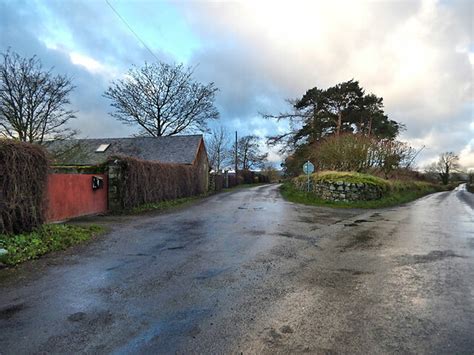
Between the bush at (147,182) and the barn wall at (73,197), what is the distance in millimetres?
834

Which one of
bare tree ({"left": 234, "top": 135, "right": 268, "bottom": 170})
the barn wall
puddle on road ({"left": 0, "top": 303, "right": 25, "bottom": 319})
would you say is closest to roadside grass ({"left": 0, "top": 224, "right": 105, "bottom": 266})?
puddle on road ({"left": 0, "top": 303, "right": 25, "bottom": 319})

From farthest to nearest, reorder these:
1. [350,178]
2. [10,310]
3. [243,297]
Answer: [350,178], [243,297], [10,310]

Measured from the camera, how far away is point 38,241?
6.81 meters

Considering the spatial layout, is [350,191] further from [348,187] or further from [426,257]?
[426,257]

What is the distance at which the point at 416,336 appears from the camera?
3.13 metres

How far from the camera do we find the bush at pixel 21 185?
22.3 ft

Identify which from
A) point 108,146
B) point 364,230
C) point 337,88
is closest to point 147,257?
point 364,230

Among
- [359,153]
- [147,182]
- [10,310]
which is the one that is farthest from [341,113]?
[10,310]

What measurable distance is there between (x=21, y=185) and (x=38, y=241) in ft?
4.52

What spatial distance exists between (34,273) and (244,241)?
427 cm

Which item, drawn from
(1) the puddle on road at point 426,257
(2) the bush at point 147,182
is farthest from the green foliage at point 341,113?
(1) the puddle on road at point 426,257

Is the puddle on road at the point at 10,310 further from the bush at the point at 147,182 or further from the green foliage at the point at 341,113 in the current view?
the green foliage at the point at 341,113

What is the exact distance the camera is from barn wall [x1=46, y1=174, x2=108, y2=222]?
1069 centimetres

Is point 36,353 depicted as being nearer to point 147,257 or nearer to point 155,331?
point 155,331
